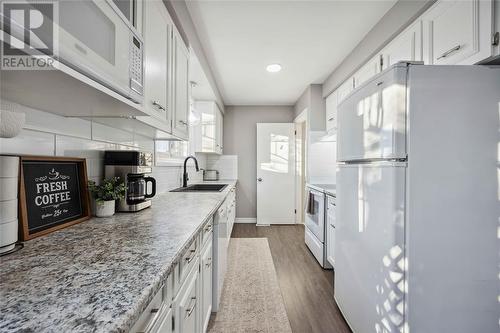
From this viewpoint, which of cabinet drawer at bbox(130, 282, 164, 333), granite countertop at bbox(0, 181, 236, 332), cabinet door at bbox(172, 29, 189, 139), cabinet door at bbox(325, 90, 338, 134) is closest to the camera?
granite countertop at bbox(0, 181, 236, 332)

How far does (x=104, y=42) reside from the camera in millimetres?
792

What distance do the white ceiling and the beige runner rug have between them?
8.10ft

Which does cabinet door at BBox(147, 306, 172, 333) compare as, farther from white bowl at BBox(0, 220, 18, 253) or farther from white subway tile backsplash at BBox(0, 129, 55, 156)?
white subway tile backsplash at BBox(0, 129, 55, 156)

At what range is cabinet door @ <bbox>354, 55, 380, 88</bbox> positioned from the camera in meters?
2.21

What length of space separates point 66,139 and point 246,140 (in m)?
3.95

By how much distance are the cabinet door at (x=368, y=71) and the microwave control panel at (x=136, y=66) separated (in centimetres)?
186

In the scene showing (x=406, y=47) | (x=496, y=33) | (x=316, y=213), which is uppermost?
(x=406, y=47)

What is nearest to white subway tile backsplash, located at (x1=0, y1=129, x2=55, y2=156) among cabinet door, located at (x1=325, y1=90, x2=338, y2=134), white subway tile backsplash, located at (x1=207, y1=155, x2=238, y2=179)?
cabinet door, located at (x1=325, y1=90, x2=338, y2=134)

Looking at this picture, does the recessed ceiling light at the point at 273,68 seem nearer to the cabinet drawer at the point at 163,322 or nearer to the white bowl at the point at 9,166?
the white bowl at the point at 9,166

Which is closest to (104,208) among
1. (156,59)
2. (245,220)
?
(156,59)

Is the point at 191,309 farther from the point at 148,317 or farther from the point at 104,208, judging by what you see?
the point at 104,208

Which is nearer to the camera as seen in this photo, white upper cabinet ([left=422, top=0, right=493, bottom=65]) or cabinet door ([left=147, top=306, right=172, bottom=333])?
cabinet door ([left=147, top=306, right=172, bottom=333])

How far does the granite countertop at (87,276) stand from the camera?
426 millimetres

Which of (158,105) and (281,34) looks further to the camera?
(281,34)
